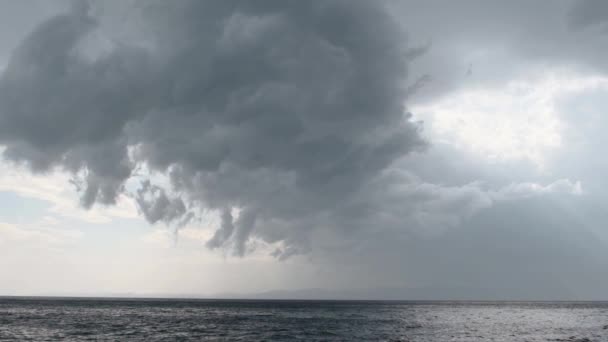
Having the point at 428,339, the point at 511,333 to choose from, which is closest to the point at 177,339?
the point at 428,339

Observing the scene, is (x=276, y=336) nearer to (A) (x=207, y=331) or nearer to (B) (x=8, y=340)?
(A) (x=207, y=331)

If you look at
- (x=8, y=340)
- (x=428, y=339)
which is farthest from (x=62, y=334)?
(x=428, y=339)

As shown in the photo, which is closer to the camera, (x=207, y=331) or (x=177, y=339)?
(x=177, y=339)

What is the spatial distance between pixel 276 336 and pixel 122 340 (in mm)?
23114

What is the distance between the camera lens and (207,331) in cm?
8000

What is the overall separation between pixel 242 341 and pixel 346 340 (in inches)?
604

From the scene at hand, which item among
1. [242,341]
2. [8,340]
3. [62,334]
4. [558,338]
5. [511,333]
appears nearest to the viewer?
[8,340]

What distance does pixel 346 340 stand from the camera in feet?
225

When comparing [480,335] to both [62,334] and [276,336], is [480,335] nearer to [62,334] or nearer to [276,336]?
[276,336]

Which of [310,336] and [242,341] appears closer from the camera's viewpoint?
[242,341]

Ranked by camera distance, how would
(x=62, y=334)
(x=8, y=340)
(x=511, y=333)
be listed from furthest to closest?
(x=511, y=333) → (x=62, y=334) → (x=8, y=340)

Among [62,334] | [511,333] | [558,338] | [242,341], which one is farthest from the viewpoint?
[511,333]

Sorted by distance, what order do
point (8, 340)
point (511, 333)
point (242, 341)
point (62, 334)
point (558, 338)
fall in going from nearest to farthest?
point (8, 340) → point (242, 341) → point (62, 334) → point (558, 338) → point (511, 333)

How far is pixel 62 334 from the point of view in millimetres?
70500
